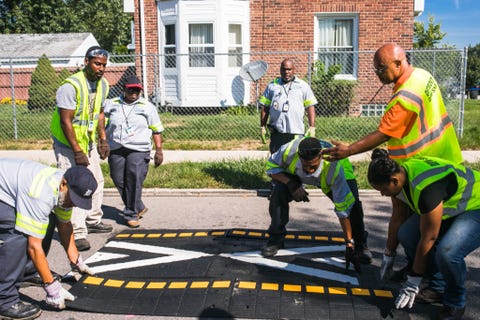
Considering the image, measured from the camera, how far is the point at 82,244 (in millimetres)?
5758

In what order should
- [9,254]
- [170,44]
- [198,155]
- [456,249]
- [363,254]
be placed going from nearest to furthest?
[456,249] < [9,254] < [363,254] < [198,155] < [170,44]

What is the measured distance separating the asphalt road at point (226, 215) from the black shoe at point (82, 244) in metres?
0.08

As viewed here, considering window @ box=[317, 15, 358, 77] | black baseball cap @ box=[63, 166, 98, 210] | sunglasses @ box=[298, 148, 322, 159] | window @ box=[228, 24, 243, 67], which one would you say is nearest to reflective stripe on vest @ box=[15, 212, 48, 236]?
black baseball cap @ box=[63, 166, 98, 210]

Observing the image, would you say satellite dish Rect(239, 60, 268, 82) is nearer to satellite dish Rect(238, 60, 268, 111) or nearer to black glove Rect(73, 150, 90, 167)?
satellite dish Rect(238, 60, 268, 111)

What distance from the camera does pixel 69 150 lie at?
582 centimetres

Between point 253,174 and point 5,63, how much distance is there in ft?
85.9

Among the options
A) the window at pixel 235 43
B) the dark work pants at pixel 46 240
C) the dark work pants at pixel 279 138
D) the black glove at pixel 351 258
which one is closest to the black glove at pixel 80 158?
the dark work pants at pixel 46 240

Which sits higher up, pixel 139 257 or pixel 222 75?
pixel 222 75

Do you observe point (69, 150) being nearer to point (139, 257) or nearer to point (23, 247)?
Answer: point (139, 257)

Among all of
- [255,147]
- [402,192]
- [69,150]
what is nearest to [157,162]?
[69,150]

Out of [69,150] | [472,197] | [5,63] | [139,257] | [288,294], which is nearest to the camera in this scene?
[472,197]

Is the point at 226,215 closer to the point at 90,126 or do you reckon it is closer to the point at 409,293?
the point at 90,126

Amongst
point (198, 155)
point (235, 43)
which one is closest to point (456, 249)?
point (198, 155)

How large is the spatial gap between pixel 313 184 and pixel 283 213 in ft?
1.68
